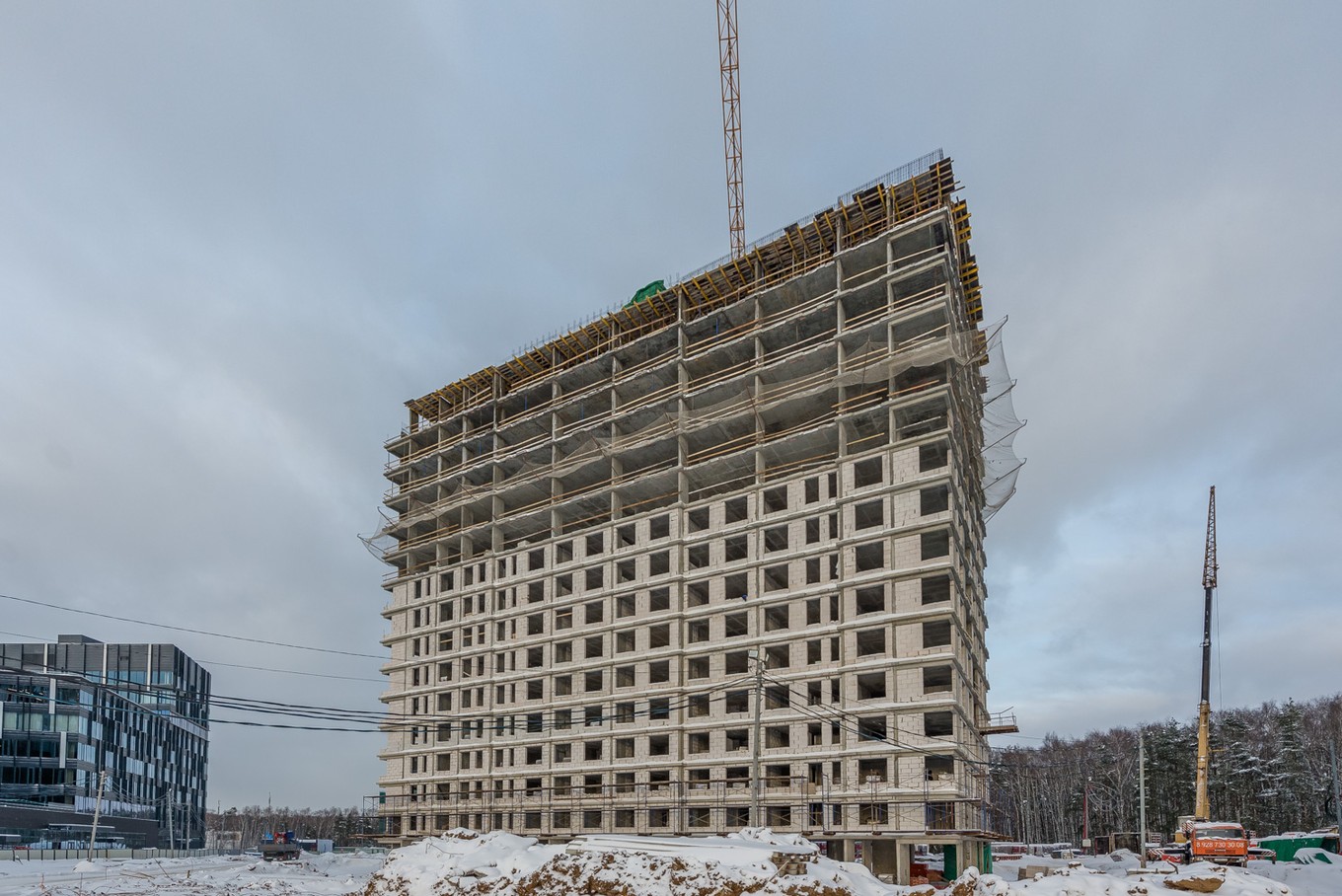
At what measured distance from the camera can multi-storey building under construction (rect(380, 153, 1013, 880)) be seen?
54.3 m

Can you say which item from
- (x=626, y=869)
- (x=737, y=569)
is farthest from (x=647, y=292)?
(x=626, y=869)

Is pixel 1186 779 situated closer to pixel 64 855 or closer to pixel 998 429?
pixel 998 429

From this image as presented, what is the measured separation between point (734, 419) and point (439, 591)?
3071cm

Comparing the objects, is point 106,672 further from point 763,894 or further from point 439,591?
point 763,894

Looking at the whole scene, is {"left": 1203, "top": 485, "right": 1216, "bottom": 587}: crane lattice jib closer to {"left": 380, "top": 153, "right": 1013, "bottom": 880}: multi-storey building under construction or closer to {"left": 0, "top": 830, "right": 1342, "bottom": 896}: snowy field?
{"left": 380, "top": 153, "right": 1013, "bottom": 880}: multi-storey building under construction

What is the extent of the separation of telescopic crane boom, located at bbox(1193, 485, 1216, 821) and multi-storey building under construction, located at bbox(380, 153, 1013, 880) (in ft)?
48.5

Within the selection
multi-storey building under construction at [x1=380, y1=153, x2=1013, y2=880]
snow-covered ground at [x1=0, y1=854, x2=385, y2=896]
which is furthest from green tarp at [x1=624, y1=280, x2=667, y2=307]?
snow-covered ground at [x1=0, y1=854, x2=385, y2=896]

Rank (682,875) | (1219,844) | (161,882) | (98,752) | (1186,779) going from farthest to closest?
(98,752) → (1186,779) → (161,882) → (1219,844) → (682,875)

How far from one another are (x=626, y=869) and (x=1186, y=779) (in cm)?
8866

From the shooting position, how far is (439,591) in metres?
82.6

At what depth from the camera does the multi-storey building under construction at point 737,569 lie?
54281 millimetres

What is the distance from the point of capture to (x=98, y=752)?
12412 centimetres

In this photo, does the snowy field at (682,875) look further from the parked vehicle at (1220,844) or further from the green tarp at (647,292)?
the green tarp at (647,292)

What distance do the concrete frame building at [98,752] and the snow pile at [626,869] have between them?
72.3 meters
